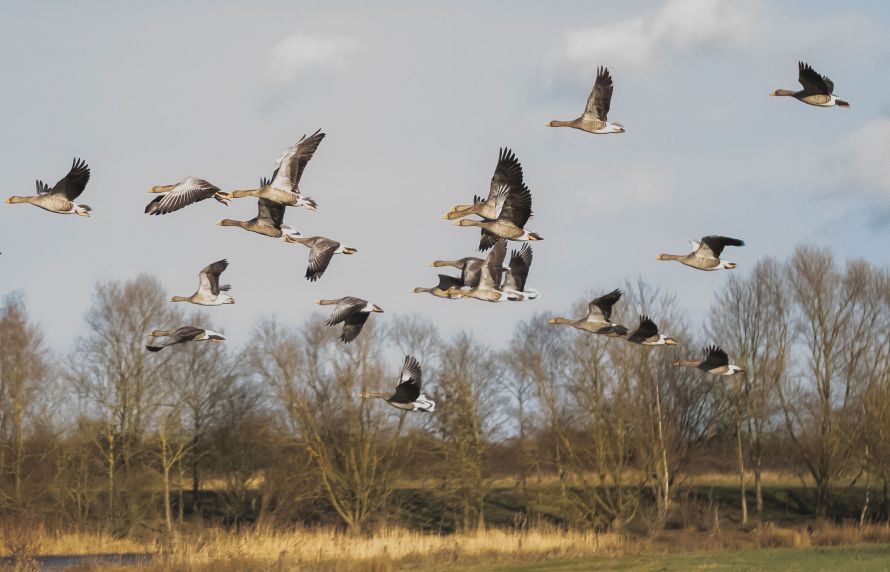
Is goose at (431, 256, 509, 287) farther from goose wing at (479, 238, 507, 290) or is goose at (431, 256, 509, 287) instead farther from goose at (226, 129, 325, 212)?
goose at (226, 129, 325, 212)

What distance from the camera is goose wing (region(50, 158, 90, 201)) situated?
66.5 feet

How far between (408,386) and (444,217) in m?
3.47

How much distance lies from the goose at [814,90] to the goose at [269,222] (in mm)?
9135

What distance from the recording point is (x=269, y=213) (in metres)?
21.1

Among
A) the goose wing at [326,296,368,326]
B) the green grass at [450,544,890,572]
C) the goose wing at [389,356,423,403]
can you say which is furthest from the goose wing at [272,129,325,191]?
the green grass at [450,544,890,572]

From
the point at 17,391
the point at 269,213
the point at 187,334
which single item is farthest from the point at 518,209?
the point at 17,391

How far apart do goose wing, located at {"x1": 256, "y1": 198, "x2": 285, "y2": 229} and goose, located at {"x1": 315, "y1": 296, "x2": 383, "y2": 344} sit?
1769 mm

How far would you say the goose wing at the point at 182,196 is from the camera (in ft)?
61.4

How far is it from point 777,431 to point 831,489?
3911 mm

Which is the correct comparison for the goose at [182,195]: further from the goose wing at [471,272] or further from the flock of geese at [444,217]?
the goose wing at [471,272]

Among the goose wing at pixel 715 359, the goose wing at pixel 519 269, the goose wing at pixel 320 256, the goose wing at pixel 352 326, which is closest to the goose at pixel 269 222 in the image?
the goose wing at pixel 320 256

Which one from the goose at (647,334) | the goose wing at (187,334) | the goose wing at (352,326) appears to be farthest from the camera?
the goose at (647,334)

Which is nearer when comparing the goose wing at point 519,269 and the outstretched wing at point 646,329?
the outstretched wing at point 646,329

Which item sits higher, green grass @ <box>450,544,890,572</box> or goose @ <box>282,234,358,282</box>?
goose @ <box>282,234,358,282</box>
